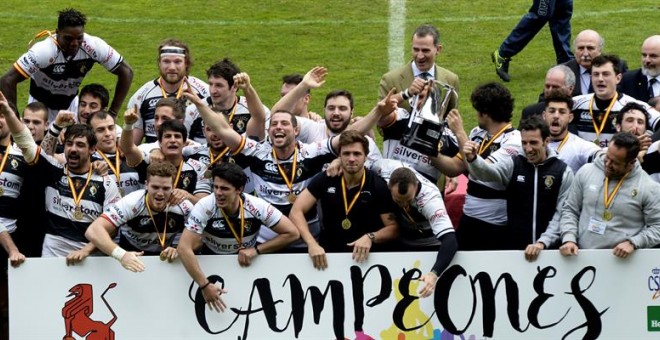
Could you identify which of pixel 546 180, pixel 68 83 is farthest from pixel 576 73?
pixel 68 83

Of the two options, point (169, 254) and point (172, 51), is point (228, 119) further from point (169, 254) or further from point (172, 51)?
point (169, 254)

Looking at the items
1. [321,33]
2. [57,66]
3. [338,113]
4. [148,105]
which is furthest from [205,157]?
[321,33]

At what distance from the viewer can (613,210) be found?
9164 millimetres

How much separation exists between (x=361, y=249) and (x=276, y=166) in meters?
0.95

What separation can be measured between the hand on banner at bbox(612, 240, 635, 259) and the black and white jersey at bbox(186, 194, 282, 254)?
7.39ft

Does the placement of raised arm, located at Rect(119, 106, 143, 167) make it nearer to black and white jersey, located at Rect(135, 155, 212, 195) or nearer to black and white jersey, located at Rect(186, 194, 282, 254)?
black and white jersey, located at Rect(135, 155, 212, 195)

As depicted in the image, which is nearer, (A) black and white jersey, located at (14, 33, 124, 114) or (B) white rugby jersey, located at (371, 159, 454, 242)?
(B) white rugby jersey, located at (371, 159, 454, 242)

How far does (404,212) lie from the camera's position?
31.2ft

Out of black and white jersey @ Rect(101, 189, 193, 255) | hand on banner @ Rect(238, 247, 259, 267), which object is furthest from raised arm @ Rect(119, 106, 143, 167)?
hand on banner @ Rect(238, 247, 259, 267)

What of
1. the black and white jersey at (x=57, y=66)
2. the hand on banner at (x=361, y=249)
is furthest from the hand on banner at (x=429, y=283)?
A: the black and white jersey at (x=57, y=66)

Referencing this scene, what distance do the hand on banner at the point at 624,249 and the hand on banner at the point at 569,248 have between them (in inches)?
10.3

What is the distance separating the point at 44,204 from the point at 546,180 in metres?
3.49

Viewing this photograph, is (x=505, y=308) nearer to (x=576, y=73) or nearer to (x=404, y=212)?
(x=404, y=212)

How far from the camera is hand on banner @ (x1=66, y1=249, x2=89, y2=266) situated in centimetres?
939
